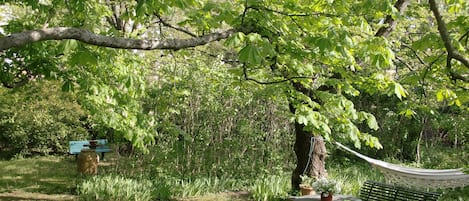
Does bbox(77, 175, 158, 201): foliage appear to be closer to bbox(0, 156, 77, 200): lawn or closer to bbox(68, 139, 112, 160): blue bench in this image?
bbox(0, 156, 77, 200): lawn

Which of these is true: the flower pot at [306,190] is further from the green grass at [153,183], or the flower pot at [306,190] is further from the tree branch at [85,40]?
the tree branch at [85,40]

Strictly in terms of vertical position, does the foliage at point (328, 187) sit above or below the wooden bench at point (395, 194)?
above

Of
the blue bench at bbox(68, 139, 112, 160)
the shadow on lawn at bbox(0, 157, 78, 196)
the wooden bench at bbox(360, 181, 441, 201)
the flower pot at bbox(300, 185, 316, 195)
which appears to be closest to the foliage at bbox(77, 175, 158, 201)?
the shadow on lawn at bbox(0, 157, 78, 196)

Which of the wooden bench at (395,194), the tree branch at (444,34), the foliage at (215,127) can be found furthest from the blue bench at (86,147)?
the tree branch at (444,34)

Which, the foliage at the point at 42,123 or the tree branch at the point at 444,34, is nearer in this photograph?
the tree branch at the point at 444,34

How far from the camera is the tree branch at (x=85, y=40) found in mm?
1665

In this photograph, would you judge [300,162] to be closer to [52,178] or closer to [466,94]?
[466,94]

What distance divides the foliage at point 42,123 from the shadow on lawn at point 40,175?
16.7 inches

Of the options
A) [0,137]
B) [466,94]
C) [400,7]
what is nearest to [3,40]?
[466,94]

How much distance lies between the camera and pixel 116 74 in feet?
14.0

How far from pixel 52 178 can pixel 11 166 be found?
171 centimetres

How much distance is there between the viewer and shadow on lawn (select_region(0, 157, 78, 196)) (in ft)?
21.2

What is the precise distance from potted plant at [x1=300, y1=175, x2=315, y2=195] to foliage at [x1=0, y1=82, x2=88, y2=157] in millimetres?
5701

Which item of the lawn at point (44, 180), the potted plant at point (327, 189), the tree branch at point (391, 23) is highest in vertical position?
the tree branch at point (391, 23)
